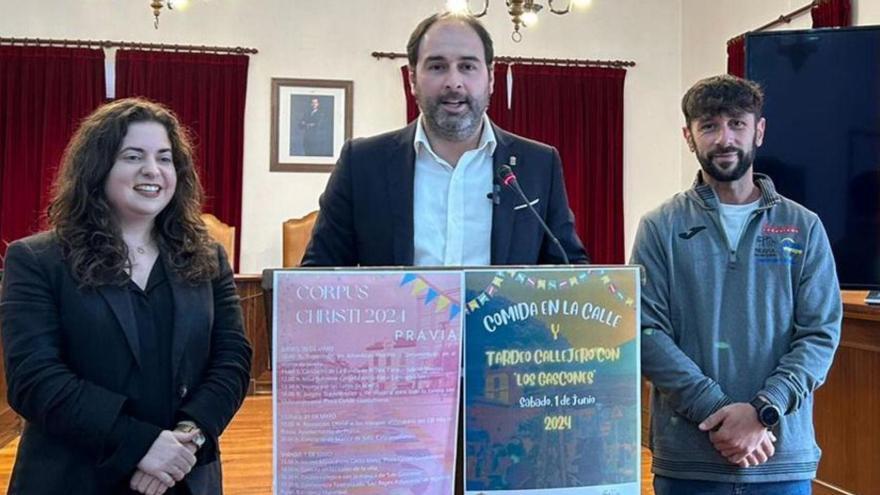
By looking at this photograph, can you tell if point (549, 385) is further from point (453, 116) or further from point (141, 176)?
point (141, 176)

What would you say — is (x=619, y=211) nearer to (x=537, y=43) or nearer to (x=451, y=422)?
(x=537, y=43)

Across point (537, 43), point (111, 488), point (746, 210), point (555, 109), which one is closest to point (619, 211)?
point (555, 109)

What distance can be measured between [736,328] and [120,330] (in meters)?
1.24

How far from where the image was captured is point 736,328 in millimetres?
1582

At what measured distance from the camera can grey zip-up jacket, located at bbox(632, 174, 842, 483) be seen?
5.06 feet

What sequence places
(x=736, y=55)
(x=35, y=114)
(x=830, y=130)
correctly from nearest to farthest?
(x=830, y=130) → (x=736, y=55) → (x=35, y=114)

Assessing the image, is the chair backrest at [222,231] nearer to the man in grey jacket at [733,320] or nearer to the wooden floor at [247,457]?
the wooden floor at [247,457]

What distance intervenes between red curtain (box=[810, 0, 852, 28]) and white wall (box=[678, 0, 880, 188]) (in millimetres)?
44

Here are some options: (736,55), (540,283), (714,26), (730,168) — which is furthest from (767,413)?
(714,26)

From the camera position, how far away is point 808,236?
1.62 meters

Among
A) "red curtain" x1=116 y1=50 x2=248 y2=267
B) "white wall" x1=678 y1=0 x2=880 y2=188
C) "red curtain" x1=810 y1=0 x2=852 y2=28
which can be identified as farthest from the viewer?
"red curtain" x1=116 y1=50 x2=248 y2=267

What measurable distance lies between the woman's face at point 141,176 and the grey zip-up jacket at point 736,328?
1025 mm

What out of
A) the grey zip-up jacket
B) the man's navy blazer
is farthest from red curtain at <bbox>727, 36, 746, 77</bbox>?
the man's navy blazer

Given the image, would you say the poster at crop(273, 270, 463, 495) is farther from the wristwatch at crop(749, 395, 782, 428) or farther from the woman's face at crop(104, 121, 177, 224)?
the wristwatch at crop(749, 395, 782, 428)
